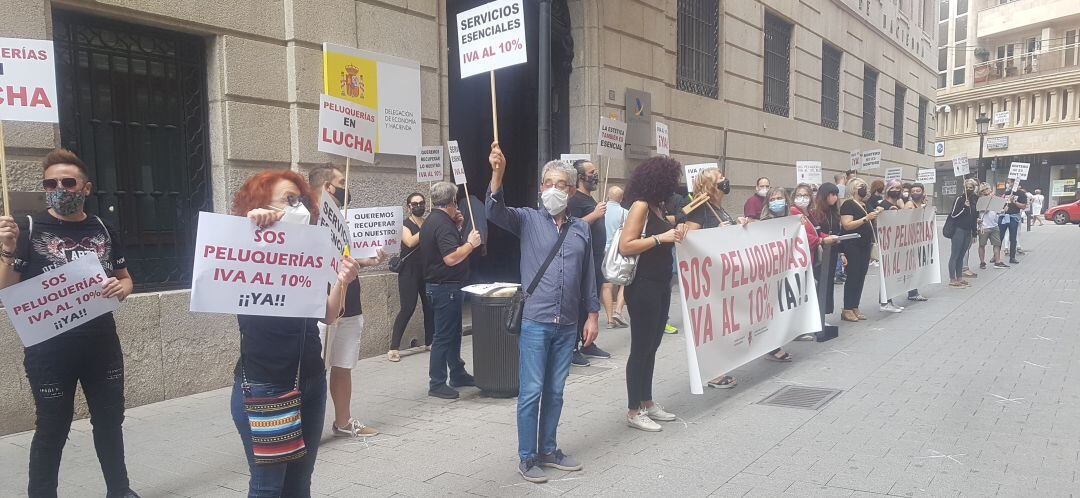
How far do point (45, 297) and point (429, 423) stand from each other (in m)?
2.84

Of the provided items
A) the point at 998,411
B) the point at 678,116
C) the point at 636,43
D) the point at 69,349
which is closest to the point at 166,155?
the point at 69,349

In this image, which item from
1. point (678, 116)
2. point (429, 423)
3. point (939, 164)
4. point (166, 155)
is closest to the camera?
point (429, 423)

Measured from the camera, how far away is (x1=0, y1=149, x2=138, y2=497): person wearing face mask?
3758 mm

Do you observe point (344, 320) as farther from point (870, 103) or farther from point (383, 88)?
point (870, 103)

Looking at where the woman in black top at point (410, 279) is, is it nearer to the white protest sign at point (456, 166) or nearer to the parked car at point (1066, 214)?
the white protest sign at point (456, 166)

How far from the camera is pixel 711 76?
52.0 feet

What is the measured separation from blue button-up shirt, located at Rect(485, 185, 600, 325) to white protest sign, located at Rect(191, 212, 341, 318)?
5.19 ft

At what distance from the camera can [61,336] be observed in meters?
3.84

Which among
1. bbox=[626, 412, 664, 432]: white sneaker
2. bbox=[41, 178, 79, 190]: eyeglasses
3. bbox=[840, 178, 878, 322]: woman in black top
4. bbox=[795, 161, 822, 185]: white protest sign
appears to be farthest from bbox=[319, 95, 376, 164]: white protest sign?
bbox=[795, 161, 822, 185]: white protest sign

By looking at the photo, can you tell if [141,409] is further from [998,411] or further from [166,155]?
[998,411]

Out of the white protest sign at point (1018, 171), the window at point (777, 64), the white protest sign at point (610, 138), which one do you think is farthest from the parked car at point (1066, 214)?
the white protest sign at point (610, 138)

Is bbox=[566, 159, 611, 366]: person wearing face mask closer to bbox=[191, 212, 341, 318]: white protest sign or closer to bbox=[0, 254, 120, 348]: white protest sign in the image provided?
bbox=[191, 212, 341, 318]: white protest sign

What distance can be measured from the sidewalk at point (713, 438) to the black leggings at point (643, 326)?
35 cm

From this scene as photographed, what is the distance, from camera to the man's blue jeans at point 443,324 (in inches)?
253
